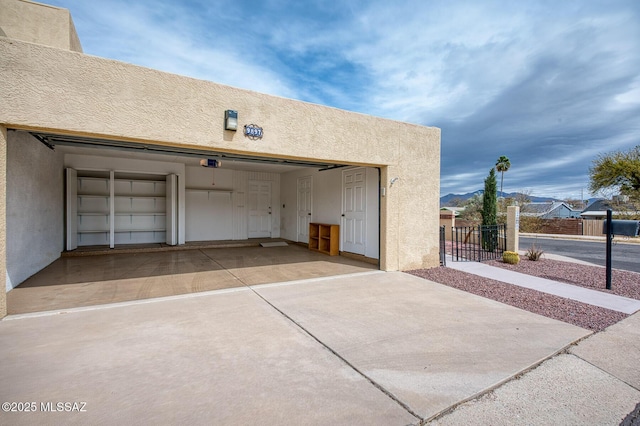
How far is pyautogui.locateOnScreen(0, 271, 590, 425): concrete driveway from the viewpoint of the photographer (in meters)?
2.23

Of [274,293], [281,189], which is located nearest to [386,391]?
[274,293]

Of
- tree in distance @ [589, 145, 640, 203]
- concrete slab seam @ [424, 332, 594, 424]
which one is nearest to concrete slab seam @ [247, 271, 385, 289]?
concrete slab seam @ [424, 332, 594, 424]

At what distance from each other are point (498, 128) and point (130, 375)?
25790 mm

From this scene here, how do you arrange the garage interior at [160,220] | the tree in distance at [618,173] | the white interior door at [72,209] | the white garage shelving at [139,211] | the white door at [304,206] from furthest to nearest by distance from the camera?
1. the tree in distance at [618,173]
2. the white door at [304,206]
3. the white garage shelving at [139,211]
4. the white interior door at [72,209]
5. the garage interior at [160,220]

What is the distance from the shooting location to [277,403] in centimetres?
230

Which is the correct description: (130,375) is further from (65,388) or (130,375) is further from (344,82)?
(344,82)

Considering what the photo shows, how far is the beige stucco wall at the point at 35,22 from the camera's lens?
6.82 m

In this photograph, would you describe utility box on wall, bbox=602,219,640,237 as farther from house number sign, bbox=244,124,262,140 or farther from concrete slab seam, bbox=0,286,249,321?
concrete slab seam, bbox=0,286,249,321

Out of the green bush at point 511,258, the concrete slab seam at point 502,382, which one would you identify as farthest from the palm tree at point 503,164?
the concrete slab seam at point 502,382

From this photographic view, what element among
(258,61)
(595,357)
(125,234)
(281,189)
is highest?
(258,61)

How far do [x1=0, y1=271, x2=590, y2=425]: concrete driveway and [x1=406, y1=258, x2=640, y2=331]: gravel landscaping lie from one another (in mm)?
502

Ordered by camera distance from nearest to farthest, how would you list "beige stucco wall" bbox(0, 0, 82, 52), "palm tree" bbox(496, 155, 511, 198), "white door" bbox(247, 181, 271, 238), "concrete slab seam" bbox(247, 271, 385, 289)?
1. "concrete slab seam" bbox(247, 271, 385, 289)
2. "beige stucco wall" bbox(0, 0, 82, 52)
3. "white door" bbox(247, 181, 271, 238)
4. "palm tree" bbox(496, 155, 511, 198)

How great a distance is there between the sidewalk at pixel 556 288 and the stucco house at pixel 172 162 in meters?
1.28

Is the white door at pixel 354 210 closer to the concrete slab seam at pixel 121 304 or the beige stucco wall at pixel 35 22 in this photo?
the concrete slab seam at pixel 121 304
